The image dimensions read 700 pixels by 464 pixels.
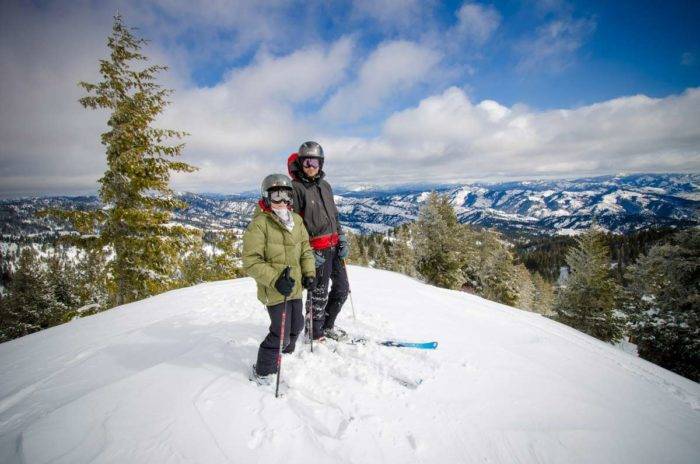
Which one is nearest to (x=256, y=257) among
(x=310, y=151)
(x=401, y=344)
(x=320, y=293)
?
(x=320, y=293)

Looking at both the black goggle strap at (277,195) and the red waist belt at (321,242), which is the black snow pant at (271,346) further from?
the black goggle strap at (277,195)

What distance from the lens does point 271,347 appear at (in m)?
4.00

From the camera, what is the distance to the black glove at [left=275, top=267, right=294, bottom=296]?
3.76m

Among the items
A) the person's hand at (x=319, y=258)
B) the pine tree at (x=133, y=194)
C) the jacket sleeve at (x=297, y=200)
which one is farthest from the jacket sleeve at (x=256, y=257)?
the pine tree at (x=133, y=194)

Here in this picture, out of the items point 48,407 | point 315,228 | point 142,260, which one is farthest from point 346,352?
point 142,260

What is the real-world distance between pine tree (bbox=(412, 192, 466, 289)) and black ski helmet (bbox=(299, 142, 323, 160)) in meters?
23.7

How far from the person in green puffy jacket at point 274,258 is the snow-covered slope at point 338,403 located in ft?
1.92

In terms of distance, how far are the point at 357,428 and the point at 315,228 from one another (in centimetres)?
284

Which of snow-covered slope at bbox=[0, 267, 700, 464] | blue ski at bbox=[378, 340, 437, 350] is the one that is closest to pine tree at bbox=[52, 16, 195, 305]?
snow-covered slope at bbox=[0, 267, 700, 464]

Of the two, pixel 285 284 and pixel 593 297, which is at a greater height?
pixel 285 284

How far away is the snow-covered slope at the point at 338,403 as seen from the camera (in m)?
2.96

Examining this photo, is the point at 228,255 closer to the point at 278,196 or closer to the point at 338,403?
the point at 278,196

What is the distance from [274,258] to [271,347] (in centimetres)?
124

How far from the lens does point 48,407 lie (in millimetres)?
3621
